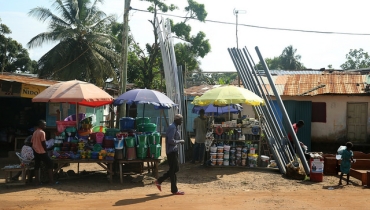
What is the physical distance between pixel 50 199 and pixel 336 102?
1312 cm

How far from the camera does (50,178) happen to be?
9242mm

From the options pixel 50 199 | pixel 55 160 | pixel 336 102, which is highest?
pixel 336 102

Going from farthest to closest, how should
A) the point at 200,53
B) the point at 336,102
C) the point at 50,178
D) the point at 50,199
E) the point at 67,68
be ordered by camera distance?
the point at 200,53 → the point at 67,68 → the point at 336,102 → the point at 50,178 → the point at 50,199

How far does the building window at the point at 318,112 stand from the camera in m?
17.2

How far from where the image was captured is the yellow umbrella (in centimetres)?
1120

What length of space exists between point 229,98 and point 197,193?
137 inches

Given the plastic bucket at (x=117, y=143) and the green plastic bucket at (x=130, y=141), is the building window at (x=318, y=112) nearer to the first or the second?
the green plastic bucket at (x=130, y=141)

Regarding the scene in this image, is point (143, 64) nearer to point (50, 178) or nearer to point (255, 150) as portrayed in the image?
point (255, 150)

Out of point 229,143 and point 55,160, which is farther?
point 229,143

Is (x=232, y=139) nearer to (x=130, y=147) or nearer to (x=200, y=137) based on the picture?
(x=200, y=137)

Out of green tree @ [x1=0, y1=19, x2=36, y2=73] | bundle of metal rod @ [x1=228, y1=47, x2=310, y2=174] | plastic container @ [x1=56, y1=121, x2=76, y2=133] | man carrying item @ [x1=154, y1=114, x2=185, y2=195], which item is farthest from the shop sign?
green tree @ [x1=0, y1=19, x2=36, y2=73]

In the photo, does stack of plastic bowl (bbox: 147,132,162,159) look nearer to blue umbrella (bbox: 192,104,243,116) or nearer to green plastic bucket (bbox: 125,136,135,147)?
green plastic bucket (bbox: 125,136,135,147)

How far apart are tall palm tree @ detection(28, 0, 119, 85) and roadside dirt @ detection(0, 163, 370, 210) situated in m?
12.9

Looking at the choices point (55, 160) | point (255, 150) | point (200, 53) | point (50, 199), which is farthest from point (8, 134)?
point (200, 53)
